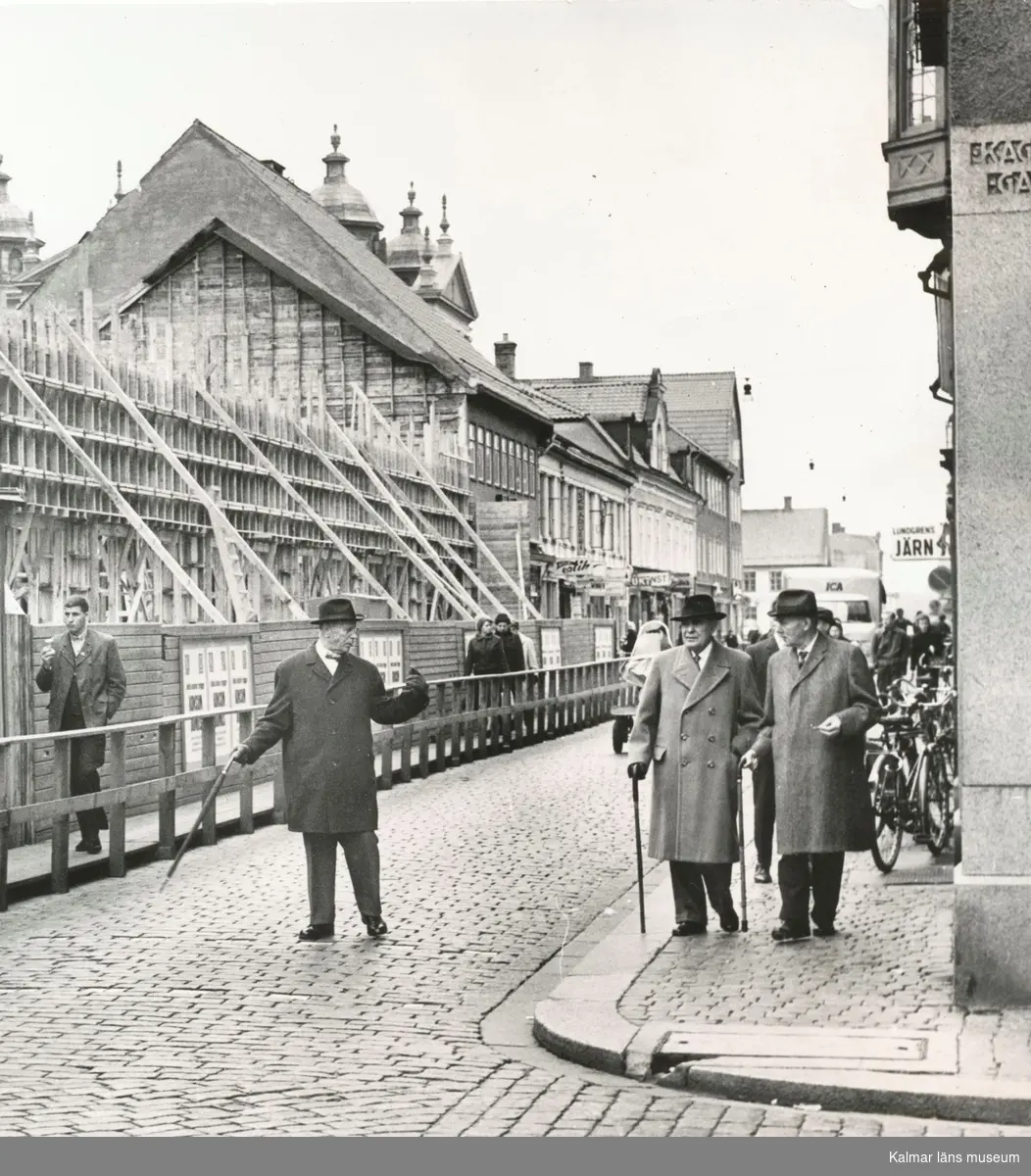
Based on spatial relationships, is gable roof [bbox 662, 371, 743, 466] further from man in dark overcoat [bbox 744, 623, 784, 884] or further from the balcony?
man in dark overcoat [bbox 744, 623, 784, 884]

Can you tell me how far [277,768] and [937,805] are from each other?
246 inches

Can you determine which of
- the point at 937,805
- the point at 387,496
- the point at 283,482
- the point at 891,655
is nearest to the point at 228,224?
the point at 387,496

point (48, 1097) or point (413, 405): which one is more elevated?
point (413, 405)

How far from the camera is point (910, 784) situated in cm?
1443

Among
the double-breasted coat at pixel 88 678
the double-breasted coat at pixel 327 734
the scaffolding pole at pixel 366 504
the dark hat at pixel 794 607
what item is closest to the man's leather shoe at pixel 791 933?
the dark hat at pixel 794 607

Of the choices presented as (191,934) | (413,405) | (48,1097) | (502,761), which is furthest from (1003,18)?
(413,405)

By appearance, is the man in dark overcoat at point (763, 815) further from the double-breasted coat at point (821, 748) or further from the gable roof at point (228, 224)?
the gable roof at point (228, 224)

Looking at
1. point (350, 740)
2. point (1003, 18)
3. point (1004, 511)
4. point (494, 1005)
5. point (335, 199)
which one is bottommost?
point (494, 1005)

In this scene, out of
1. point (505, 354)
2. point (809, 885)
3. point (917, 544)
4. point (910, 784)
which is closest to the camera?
point (809, 885)

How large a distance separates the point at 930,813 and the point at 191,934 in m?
5.63

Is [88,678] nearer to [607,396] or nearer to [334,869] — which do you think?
[334,869]

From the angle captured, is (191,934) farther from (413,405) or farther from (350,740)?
(413,405)

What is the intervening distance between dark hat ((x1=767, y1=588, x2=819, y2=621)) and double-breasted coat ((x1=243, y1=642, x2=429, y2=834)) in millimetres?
1915

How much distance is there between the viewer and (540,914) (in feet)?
40.7
